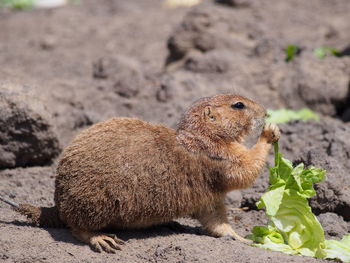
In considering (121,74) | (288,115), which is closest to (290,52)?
(288,115)

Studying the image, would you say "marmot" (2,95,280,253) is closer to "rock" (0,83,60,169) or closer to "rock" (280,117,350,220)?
"rock" (280,117,350,220)

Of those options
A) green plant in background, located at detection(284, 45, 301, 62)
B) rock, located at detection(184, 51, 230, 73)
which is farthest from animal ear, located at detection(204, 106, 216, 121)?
green plant in background, located at detection(284, 45, 301, 62)

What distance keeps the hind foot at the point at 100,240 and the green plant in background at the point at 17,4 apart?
447 inches

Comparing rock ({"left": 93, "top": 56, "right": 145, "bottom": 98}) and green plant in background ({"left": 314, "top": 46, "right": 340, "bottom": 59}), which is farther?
green plant in background ({"left": 314, "top": 46, "right": 340, "bottom": 59})

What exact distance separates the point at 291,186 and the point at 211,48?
5.68 meters

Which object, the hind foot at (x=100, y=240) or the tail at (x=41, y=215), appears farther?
the tail at (x=41, y=215)

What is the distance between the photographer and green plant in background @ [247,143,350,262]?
564 centimetres

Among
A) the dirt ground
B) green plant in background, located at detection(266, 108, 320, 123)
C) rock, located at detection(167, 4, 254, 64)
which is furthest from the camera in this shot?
rock, located at detection(167, 4, 254, 64)

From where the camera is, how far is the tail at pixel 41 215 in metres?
6.01

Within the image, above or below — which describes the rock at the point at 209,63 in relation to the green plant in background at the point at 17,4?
below

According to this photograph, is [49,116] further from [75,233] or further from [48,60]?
[48,60]

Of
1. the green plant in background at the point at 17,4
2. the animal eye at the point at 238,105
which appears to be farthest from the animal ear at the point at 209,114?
the green plant in background at the point at 17,4

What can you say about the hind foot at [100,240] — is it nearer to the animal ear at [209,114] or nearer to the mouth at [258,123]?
→ the animal ear at [209,114]

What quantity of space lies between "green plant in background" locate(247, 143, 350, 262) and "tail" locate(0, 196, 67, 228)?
1.87 m
